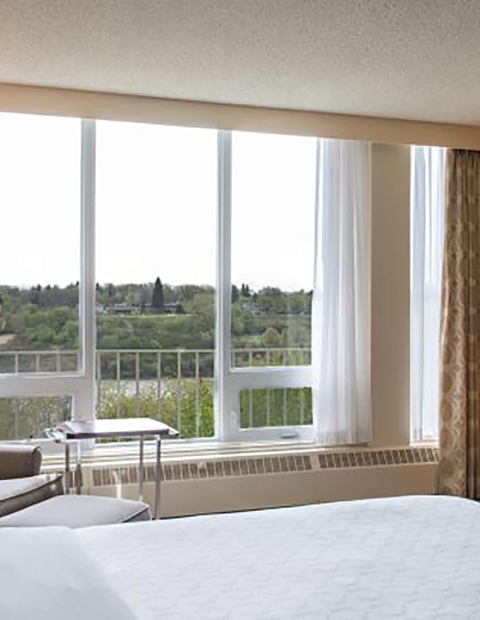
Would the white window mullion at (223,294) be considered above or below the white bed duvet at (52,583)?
above

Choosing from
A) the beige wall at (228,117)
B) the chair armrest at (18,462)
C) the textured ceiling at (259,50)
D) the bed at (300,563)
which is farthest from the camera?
the beige wall at (228,117)

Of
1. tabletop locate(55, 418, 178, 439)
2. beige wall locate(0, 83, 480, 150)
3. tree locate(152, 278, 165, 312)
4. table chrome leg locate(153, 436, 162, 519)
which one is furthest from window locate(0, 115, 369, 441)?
table chrome leg locate(153, 436, 162, 519)

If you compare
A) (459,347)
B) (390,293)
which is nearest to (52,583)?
(390,293)

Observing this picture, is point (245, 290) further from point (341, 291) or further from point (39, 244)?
point (39, 244)

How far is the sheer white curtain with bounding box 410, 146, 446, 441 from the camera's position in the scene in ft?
15.6

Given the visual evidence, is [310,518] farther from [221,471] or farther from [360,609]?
[221,471]

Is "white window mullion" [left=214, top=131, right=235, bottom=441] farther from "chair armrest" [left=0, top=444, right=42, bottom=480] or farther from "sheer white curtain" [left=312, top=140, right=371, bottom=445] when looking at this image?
"chair armrest" [left=0, top=444, right=42, bottom=480]

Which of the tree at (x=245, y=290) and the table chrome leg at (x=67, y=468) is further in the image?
the tree at (x=245, y=290)

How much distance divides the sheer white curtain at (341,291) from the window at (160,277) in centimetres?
7

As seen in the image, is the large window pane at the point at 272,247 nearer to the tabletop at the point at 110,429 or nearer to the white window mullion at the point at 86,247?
the white window mullion at the point at 86,247

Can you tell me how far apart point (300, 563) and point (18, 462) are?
1.86 metres

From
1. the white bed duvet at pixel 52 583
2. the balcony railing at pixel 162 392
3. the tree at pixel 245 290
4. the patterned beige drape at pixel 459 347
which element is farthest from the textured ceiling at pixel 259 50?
the white bed duvet at pixel 52 583

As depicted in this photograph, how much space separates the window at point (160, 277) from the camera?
13.7 ft

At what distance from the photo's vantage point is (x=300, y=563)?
6.54 feet
